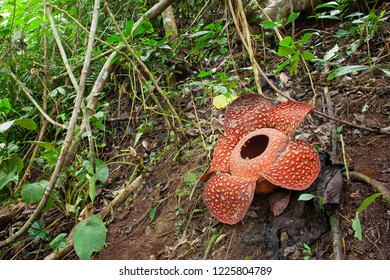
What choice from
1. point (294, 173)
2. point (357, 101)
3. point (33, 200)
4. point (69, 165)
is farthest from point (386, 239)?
point (69, 165)

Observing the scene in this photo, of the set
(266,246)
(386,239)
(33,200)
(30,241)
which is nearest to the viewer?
(386,239)

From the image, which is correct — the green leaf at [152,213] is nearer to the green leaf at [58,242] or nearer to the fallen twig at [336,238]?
the green leaf at [58,242]

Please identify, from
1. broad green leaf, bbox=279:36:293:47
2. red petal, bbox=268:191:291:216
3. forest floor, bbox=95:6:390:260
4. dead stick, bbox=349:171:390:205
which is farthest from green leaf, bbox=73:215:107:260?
broad green leaf, bbox=279:36:293:47

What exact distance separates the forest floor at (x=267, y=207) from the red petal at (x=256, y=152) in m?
0.16

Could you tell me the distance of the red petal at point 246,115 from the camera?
5.29 ft

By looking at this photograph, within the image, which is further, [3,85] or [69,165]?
[3,85]

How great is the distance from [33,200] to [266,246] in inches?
40.7

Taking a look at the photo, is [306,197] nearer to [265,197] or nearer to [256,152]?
[265,197]

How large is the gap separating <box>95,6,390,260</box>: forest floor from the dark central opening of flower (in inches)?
7.1

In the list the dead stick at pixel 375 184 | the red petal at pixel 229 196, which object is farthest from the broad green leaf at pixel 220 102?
the dead stick at pixel 375 184

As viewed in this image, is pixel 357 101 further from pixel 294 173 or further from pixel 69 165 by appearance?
pixel 69 165

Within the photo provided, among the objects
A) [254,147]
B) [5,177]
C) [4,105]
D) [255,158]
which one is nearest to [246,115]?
[254,147]

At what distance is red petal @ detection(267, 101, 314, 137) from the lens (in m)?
1.47
